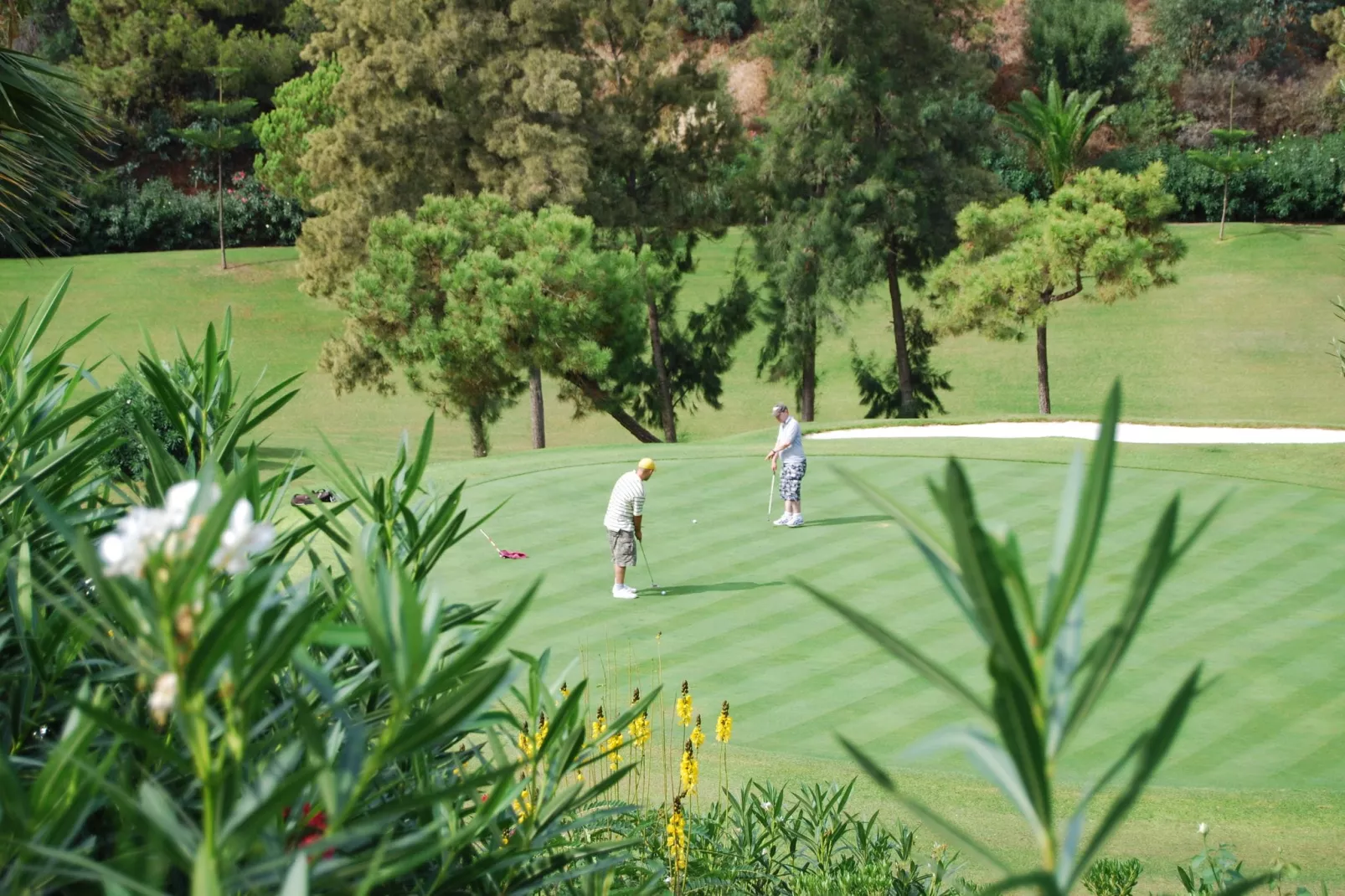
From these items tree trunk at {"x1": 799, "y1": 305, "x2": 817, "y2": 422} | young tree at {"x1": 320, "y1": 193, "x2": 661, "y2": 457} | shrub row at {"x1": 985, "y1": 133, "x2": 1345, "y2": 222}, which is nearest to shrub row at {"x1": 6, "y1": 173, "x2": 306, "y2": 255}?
young tree at {"x1": 320, "y1": 193, "x2": 661, "y2": 457}

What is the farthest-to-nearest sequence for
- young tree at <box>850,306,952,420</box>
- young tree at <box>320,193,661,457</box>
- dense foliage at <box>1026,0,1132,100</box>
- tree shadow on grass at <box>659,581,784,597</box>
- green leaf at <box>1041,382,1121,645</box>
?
dense foliage at <box>1026,0,1132,100</box> < young tree at <box>850,306,952,420</box> < young tree at <box>320,193,661,457</box> < tree shadow on grass at <box>659,581,784,597</box> < green leaf at <box>1041,382,1121,645</box>

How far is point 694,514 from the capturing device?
47.9ft

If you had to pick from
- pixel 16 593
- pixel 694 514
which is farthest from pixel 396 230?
pixel 16 593

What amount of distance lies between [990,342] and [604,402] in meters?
13.9

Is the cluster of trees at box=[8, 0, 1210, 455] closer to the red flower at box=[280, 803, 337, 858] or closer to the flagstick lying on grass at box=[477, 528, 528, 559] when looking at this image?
the flagstick lying on grass at box=[477, 528, 528, 559]

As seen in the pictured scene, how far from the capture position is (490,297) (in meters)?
25.4

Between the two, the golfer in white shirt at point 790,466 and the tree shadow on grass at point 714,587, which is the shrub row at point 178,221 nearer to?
the golfer in white shirt at point 790,466

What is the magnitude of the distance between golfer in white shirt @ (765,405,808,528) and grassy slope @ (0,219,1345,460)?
58.0ft

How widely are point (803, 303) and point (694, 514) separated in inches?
707

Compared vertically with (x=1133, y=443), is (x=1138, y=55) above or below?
above

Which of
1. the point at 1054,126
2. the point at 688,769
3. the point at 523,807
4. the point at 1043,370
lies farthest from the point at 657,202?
the point at 523,807

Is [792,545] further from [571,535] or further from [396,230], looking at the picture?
[396,230]

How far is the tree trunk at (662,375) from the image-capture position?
32.9m

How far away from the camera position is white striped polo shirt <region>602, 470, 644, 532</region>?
38.2ft
